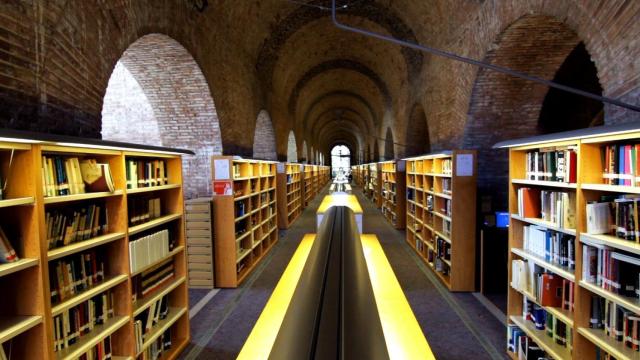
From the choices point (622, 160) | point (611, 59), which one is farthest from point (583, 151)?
point (611, 59)

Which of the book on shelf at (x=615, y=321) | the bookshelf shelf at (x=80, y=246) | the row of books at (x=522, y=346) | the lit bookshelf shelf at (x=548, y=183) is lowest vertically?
the row of books at (x=522, y=346)

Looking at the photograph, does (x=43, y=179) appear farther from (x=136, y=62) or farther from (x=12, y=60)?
(x=136, y=62)

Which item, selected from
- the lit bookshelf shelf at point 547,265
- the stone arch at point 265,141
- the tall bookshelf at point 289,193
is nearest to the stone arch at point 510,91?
the lit bookshelf shelf at point 547,265

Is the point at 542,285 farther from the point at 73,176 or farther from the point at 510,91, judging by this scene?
the point at 73,176

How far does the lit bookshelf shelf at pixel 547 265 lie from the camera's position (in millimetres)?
2938

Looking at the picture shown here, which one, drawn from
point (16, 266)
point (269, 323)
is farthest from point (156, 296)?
point (269, 323)

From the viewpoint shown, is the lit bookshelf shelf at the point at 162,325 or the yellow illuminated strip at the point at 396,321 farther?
the lit bookshelf shelf at the point at 162,325

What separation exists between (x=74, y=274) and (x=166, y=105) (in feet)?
15.3

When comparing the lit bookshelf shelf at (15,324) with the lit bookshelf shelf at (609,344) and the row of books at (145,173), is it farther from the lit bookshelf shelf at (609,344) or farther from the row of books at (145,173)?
the lit bookshelf shelf at (609,344)

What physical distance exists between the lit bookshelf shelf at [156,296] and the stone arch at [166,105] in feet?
10.8

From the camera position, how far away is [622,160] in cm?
247

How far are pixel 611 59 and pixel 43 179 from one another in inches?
186

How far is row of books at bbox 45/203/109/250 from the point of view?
8.21 feet

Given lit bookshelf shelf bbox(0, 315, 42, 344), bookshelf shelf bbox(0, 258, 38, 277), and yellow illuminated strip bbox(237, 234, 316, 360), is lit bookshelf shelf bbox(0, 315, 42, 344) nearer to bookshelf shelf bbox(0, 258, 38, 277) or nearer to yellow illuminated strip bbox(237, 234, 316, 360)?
bookshelf shelf bbox(0, 258, 38, 277)
